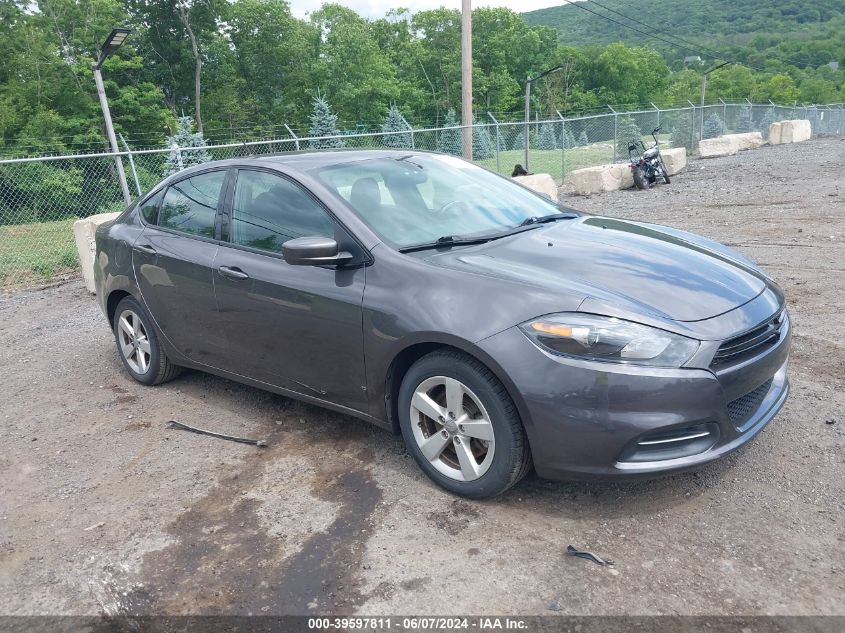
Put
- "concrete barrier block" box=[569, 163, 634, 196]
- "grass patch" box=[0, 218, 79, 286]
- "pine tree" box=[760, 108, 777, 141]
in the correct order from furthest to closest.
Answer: "pine tree" box=[760, 108, 777, 141] < "concrete barrier block" box=[569, 163, 634, 196] < "grass patch" box=[0, 218, 79, 286]

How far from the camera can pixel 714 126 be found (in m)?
35.5

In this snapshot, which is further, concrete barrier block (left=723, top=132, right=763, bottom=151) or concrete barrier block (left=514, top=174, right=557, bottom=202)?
concrete barrier block (left=723, top=132, right=763, bottom=151)

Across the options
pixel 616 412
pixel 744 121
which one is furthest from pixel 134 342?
pixel 744 121

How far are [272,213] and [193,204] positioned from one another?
2.71 feet

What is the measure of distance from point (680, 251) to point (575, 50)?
303 feet

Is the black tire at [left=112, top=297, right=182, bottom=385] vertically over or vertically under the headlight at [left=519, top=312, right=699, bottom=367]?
under

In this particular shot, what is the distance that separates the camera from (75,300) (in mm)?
8438

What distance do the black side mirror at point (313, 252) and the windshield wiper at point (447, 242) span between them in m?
0.31

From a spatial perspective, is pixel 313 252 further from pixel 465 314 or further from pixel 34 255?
pixel 34 255

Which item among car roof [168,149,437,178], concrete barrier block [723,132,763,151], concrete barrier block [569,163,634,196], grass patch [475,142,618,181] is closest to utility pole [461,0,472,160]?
concrete barrier block [569,163,634,196]

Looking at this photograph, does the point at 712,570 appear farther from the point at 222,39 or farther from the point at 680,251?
the point at 222,39

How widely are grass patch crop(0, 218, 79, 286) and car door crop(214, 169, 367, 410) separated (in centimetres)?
707

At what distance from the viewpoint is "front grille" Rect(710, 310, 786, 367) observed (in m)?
2.86

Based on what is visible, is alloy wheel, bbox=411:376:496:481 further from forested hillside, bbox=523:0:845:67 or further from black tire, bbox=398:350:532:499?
forested hillside, bbox=523:0:845:67
